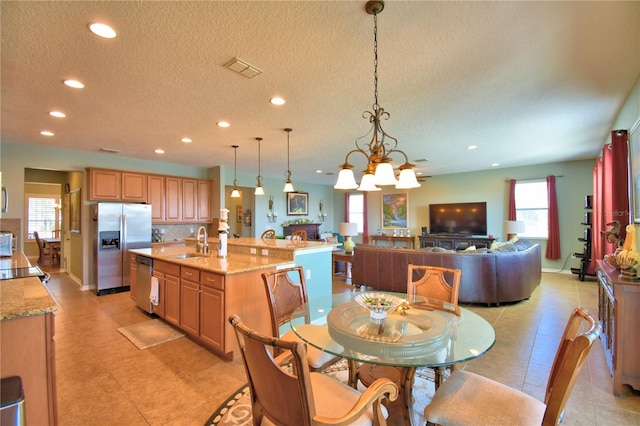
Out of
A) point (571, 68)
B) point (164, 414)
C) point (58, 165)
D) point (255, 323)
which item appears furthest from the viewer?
point (58, 165)

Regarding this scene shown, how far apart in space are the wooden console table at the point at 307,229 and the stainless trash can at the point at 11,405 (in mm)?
7952

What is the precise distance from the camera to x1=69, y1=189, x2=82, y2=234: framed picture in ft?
19.0

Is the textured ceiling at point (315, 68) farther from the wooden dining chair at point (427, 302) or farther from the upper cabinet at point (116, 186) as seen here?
the wooden dining chair at point (427, 302)

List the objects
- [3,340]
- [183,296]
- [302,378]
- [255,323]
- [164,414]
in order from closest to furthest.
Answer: [302,378] < [3,340] < [164,414] < [255,323] < [183,296]

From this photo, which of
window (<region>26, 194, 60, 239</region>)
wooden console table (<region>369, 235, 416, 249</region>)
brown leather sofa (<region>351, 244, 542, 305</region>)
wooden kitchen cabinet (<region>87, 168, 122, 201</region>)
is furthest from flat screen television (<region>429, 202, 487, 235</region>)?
window (<region>26, 194, 60, 239</region>)

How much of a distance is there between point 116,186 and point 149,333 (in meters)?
3.54

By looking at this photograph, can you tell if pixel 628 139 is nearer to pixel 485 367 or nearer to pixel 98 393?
pixel 485 367

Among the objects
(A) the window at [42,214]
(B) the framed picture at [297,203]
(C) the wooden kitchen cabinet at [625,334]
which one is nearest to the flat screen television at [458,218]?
(B) the framed picture at [297,203]

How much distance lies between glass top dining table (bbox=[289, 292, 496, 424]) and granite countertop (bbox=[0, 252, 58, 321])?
4.42ft

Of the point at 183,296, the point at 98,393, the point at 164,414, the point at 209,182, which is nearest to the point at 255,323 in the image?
the point at 183,296

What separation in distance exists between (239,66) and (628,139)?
13.3ft

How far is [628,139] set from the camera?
3172mm

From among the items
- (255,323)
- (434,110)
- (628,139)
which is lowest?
(255,323)

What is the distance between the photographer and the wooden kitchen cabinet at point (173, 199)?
6.48 m
